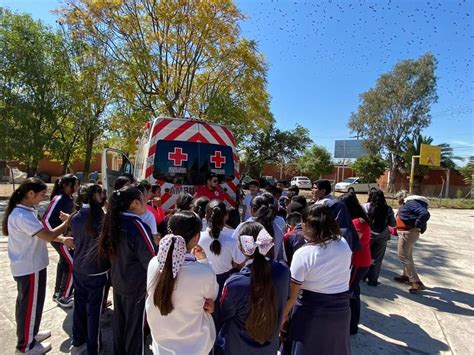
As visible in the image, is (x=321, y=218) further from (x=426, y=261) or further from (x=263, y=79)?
(x=263, y=79)

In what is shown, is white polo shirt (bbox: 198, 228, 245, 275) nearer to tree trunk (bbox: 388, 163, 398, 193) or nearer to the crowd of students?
the crowd of students

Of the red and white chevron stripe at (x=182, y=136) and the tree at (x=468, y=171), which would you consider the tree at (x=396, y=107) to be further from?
the red and white chevron stripe at (x=182, y=136)

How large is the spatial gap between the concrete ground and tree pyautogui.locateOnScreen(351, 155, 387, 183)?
89.5 feet

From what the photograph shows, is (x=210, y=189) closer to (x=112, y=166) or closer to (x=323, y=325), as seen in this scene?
(x=323, y=325)

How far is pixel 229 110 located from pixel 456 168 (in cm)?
3278

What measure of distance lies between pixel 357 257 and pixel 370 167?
103 ft

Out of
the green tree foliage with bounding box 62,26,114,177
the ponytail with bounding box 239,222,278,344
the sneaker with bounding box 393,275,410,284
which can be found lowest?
the sneaker with bounding box 393,275,410,284

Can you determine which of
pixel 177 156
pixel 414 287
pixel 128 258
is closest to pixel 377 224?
pixel 414 287

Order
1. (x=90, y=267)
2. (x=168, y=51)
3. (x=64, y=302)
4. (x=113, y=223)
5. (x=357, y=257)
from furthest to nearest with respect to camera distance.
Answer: (x=168, y=51) → (x=64, y=302) → (x=357, y=257) → (x=90, y=267) → (x=113, y=223)

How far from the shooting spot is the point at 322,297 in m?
2.34

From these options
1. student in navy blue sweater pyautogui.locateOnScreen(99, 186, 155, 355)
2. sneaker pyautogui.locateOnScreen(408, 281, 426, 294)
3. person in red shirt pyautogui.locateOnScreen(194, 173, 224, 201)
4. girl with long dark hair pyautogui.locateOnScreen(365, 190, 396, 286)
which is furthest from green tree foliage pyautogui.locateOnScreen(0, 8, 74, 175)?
sneaker pyautogui.locateOnScreen(408, 281, 426, 294)

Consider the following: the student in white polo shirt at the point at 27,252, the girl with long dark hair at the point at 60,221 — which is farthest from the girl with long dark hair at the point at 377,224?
the student in white polo shirt at the point at 27,252

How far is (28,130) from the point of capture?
53.7 feet

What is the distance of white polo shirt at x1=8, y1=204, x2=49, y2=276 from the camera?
9.66ft
